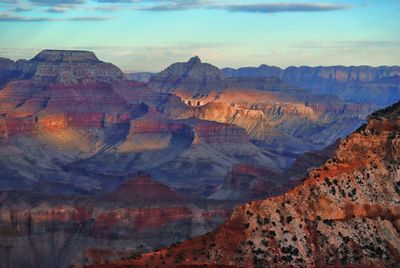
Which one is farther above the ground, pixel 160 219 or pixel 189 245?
pixel 189 245

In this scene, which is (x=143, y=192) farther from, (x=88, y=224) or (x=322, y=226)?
(x=322, y=226)

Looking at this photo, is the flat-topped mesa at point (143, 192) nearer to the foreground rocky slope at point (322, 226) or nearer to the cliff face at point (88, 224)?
the cliff face at point (88, 224)

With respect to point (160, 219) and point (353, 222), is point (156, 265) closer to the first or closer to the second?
point (353, 222)

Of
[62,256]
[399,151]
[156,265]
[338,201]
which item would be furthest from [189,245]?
[62,256]

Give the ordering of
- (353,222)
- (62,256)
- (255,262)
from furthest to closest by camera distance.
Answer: (62,256) < (353,222) < (255,262)

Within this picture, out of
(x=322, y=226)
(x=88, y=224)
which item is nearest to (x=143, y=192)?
(x=88, y=224)
